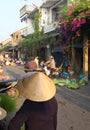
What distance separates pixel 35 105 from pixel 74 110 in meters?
7.59

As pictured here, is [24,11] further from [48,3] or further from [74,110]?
[74,110]

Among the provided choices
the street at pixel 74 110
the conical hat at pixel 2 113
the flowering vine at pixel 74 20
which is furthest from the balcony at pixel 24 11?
the conical hat at pixel 2 113

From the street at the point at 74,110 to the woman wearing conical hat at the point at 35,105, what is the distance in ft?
8.42

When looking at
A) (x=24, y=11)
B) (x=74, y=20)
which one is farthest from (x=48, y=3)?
(x=74, y=20)

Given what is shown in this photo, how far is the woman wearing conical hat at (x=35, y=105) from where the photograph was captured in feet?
10.3

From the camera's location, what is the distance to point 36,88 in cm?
314

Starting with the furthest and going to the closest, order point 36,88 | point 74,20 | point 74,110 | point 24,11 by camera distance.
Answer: point 24,11 → point 74,20 → point 74,110 → point 36,88

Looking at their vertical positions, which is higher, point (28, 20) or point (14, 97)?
point (28, 20)

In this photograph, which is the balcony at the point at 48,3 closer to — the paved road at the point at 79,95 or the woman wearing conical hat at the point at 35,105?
the paved road at the point at 79,95

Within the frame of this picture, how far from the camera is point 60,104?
39.8 feet

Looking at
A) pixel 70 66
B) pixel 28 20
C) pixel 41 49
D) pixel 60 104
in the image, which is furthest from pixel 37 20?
pixel 60 104

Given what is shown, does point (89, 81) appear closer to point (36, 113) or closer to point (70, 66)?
point (70, 66)

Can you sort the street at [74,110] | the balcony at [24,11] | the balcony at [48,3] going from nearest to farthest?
the street at [74,110] → the balcony at [48,3] → the balcony at [24,11]

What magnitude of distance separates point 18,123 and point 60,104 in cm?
904
